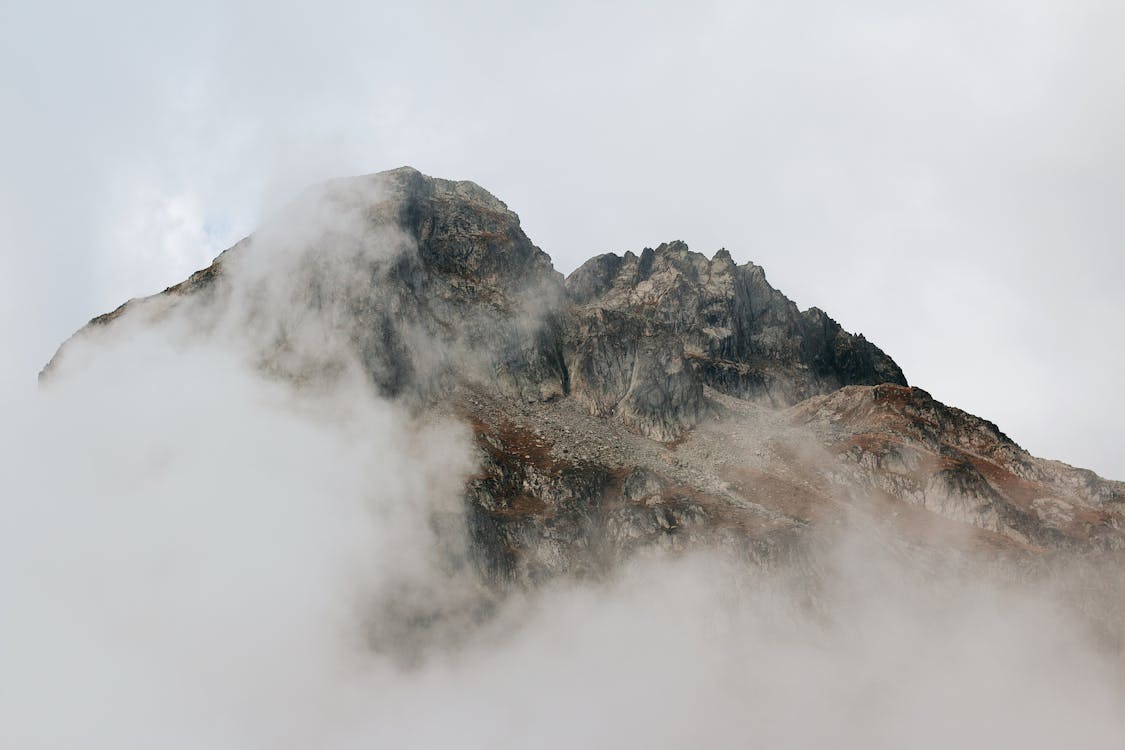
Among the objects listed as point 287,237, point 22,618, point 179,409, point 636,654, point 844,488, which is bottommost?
point 636,654

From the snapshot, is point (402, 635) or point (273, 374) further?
point (273, 374)

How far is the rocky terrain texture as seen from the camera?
135 metres

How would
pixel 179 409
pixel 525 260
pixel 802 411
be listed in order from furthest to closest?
pixel 525 260
pixel 802 411
pixel 179 409

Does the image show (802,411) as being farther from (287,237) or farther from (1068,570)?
(287,237)

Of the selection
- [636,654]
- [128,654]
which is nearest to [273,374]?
[128,654]

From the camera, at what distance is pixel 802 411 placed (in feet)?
585

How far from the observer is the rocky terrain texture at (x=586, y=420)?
135 m

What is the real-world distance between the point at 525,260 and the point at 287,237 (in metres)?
56.3

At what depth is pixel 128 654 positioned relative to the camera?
129 m

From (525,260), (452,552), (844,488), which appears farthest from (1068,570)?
(525,260)

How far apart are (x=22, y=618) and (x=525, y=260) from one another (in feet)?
410

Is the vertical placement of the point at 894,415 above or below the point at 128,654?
above

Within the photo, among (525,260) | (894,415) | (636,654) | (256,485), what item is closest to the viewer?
(636,654)

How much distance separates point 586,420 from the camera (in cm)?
16675
